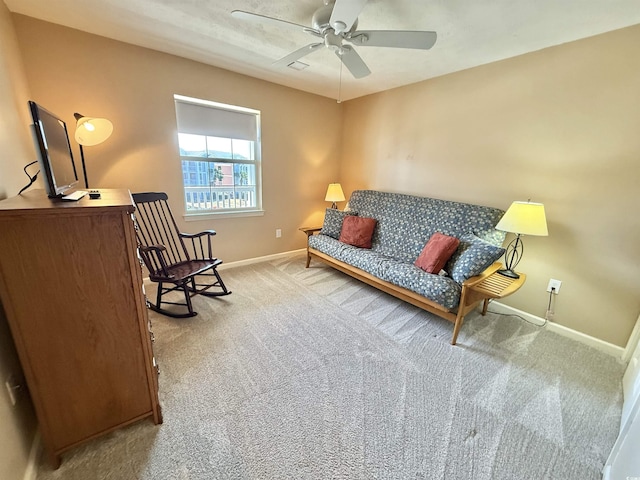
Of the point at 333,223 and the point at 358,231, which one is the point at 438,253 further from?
the point at 333,223

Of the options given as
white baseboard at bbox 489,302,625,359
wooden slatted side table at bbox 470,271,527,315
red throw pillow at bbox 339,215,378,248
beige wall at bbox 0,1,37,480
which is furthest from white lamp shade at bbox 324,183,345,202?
beige wall at bbox 0,1,37,480

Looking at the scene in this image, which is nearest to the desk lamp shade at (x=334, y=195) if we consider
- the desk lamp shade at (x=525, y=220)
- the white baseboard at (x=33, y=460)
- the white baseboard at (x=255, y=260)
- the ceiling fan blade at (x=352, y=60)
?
the white baseboard at (x=255, y=260)

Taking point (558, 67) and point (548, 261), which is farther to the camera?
point (548, 261)

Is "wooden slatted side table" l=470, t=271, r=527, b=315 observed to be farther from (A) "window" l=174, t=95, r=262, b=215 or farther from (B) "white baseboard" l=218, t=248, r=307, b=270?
(A) "window" l=174, t=95, r=262, b=215

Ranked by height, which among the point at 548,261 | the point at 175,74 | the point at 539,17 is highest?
the point at 539,17

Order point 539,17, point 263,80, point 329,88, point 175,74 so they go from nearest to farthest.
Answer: point 539,17, point 175,74, point 263,80, point 329,88

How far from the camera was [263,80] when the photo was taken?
3.14m

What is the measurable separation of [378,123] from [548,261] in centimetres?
248

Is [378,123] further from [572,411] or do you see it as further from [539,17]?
[572,411]

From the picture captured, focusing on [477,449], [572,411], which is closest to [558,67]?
[572,411]

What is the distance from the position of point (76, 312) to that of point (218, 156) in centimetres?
240

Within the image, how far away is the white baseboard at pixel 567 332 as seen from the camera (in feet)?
6.75

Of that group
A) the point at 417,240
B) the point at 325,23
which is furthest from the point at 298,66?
the point at 417,240

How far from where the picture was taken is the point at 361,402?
151 centimetres
